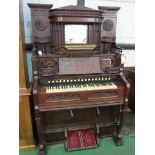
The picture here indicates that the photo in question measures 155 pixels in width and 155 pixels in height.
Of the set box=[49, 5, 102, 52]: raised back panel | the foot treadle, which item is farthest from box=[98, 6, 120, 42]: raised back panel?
the foot treadle

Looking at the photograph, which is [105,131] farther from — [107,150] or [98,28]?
[98,28]

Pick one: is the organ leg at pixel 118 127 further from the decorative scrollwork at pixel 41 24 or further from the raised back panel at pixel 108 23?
the decorative scrollwork at pixel 41 24

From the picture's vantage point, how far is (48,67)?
2.05 metres

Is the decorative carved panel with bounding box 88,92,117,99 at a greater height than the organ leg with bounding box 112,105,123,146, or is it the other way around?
the decorative carved panel with bounding box 88,92,117,99

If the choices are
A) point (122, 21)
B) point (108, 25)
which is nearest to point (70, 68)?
point (108, 25)

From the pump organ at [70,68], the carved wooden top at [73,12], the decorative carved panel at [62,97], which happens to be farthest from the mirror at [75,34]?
the decorative carved panel at [62,97]

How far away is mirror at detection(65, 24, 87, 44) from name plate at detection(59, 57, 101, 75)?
0.24 meters

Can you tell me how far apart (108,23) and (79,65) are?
686 mm

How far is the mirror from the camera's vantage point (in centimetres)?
217

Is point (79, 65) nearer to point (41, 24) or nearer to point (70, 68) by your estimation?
point (70, 68)

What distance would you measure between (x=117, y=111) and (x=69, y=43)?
1.09 m

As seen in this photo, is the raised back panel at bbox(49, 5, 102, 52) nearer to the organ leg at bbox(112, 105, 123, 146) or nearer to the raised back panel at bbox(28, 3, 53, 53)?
the raised back panel at bbox(28, 3, 53, 53)

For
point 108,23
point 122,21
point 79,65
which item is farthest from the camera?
point 122,21

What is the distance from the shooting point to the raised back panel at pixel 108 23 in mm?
2283
